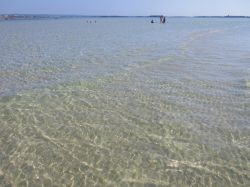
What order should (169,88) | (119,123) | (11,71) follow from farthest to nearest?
(11,71)
(169,88)
(119,123)

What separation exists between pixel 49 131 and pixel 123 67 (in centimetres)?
903

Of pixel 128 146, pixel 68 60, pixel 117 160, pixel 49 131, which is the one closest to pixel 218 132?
pixel 128 146

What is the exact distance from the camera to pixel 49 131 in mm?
8164

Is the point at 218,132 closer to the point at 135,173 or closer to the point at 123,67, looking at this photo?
the point at 135,173

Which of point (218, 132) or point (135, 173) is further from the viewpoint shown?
point (218, 132)

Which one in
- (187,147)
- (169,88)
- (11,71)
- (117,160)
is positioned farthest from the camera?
(11,71)

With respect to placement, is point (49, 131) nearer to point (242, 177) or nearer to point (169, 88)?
point (242, 177)

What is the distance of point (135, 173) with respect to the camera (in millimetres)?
6254

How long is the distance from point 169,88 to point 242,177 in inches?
248

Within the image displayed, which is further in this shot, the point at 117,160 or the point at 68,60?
the point at 68,60

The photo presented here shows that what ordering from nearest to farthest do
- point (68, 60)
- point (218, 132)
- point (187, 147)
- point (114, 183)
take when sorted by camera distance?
point (114, 183)
point (187, 147)
point (218, 132)
point (68, 60)

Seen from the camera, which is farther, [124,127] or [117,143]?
[124,127]

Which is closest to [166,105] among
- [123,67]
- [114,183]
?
[114,183]

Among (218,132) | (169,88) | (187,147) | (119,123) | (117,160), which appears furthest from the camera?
(169,88)
